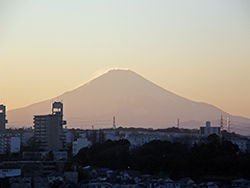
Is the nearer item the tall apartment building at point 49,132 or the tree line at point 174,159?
the tree line at point 174,159

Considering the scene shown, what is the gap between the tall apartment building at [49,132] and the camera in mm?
67062

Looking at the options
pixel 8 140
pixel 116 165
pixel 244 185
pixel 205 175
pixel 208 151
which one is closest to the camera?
pixel 244 185

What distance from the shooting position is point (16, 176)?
43.1m

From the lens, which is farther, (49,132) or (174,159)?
(49,132)

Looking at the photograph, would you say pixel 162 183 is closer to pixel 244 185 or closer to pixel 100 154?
pixel 244 185

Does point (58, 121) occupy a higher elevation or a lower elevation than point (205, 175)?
higher

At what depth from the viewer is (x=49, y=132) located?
68.0 m

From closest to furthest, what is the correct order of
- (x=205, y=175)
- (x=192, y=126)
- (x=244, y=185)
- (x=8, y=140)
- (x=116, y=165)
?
1. (x=244, y=185)
2. (x=205, y=175)
3. (x=116, y=165)
4. (x=8, y=140)
5. (x=192, y=126)

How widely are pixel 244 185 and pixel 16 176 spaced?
16.9 metres

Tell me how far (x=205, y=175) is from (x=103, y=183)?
7593 millimetres

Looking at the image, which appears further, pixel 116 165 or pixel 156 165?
pixel 116 165

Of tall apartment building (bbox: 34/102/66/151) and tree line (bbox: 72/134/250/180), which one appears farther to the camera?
tall apartment building (bbox: 34/102/66/151)

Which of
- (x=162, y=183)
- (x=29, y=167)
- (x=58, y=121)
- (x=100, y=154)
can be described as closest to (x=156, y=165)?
(x=162, y=183)

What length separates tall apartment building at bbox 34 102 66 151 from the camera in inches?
2640
